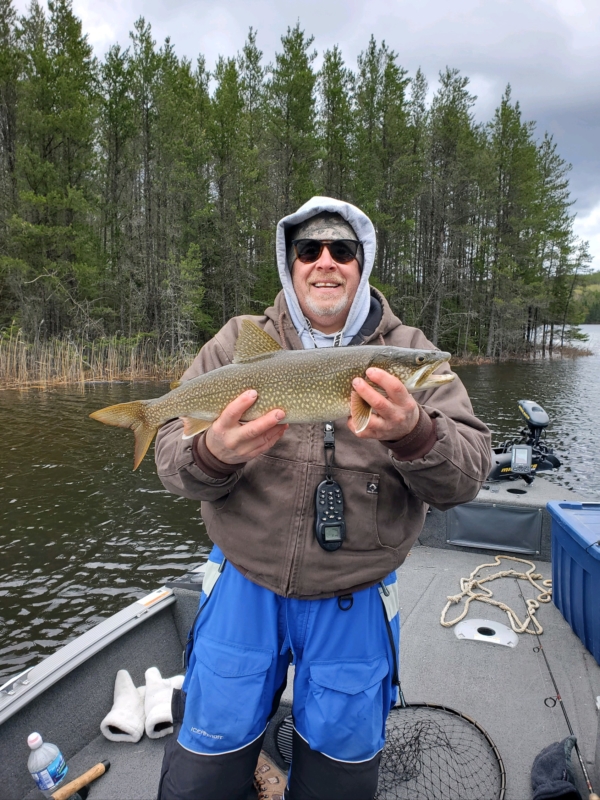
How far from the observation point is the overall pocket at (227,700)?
1975 millimetres

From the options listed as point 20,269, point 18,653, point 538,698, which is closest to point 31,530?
point 18,653

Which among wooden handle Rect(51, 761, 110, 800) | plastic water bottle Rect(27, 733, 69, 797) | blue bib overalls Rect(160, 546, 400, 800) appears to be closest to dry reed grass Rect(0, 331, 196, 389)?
wooden handle Rect(51, 761, 110, 800)

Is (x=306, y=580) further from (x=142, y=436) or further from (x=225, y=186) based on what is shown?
(x=225, y=186)

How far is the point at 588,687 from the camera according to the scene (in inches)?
136

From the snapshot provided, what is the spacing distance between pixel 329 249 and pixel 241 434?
1.11 meters

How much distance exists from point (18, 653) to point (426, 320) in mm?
36775

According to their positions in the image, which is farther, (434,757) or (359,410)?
(434,757)

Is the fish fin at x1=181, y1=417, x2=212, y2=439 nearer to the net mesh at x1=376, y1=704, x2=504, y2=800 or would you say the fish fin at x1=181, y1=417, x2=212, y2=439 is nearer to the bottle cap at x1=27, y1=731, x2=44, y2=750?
the bottle cap at x1=27, y1=731, x2=44, y2=750

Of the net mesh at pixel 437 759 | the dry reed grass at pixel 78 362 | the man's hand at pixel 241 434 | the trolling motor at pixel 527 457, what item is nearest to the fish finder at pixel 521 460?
the trolling motor at pixel 527 457

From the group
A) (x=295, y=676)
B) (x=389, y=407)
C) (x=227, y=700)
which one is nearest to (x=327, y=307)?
(x=389, y=407)

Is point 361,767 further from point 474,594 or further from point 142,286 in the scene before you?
point 142,286

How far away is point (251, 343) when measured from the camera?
2420 mm

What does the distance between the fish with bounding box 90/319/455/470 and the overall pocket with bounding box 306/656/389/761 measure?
0.97 m

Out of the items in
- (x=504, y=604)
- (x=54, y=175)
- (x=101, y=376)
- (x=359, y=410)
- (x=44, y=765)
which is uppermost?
(x=54, y=175)
